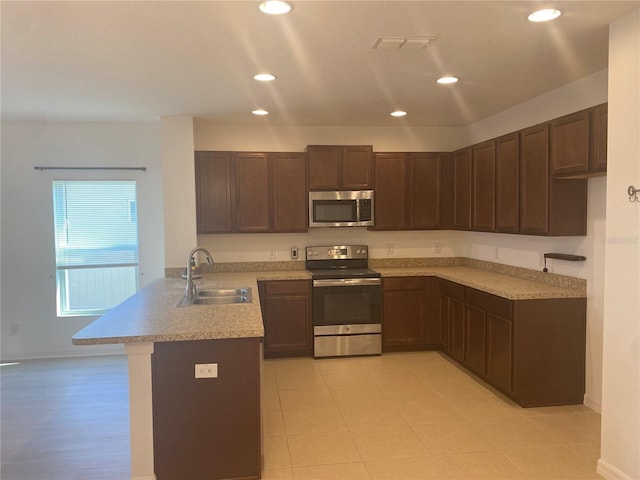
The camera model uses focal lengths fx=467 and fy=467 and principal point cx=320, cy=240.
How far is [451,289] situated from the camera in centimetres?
471

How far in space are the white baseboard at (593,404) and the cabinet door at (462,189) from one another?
1955 mm

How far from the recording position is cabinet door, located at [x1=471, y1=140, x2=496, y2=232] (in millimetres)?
4422

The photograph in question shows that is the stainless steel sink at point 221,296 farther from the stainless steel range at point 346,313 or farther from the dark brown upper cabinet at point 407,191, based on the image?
the dark brown upper cabinet at point 407,191

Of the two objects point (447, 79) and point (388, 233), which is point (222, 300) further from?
point (447, 79)

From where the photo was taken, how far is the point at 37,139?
5.13m

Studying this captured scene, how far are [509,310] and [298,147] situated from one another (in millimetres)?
2932

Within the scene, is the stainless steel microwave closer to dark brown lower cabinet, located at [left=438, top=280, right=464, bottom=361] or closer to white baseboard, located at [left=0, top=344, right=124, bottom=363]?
dark brown lower cabinet, located at [left=438, top=280, right=464, bottom=361]

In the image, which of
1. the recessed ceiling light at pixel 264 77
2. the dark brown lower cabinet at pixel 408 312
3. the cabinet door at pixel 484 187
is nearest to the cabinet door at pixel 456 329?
the dark brown lower cabinet at pixel 408 312

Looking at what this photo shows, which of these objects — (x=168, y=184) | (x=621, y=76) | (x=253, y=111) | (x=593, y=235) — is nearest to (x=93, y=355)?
(x=168, y=184)

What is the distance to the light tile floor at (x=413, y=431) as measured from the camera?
2.75 meters

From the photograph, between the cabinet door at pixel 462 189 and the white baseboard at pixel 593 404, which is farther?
the cabinet door at pixel 462 189

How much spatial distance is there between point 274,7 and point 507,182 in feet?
9.06

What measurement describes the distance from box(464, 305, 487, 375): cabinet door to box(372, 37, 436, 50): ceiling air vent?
2.33 meters

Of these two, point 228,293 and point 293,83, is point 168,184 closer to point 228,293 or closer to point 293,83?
point 228,293
